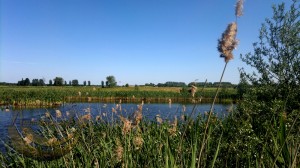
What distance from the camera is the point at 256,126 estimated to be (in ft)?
23.5

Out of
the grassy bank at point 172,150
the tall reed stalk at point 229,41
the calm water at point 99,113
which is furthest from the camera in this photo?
the calm water at point 99,113

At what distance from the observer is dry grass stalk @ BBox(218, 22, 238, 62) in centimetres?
173

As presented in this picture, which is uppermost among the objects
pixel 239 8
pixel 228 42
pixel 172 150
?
pixel 239 8

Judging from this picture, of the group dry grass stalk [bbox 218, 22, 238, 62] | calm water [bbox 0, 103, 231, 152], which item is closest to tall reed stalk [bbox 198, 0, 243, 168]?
dry grass stalk [bbox 218, 22, 238, 62]

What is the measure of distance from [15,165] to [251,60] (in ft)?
36.4

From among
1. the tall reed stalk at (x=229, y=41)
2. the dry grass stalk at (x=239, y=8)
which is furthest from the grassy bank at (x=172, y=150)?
the dry grass stalk at (x=239, y=8)

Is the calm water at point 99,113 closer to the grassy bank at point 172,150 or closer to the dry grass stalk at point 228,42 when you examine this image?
the grassy bank at point 172,150

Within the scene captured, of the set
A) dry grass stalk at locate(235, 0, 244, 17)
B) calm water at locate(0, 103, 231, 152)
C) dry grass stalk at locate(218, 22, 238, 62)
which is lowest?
calm water at locate(0, 103, 231, 152)

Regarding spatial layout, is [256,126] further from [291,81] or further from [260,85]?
[260,85]

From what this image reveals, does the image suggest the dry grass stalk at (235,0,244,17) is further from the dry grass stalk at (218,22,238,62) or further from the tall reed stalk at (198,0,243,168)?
the dry grass stalk at (218,22,238,62)

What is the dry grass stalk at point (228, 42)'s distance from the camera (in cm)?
173

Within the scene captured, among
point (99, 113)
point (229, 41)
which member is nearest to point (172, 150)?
point (99, 113)

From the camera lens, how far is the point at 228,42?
179cm

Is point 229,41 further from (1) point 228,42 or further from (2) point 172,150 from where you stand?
(2) point 172,150
